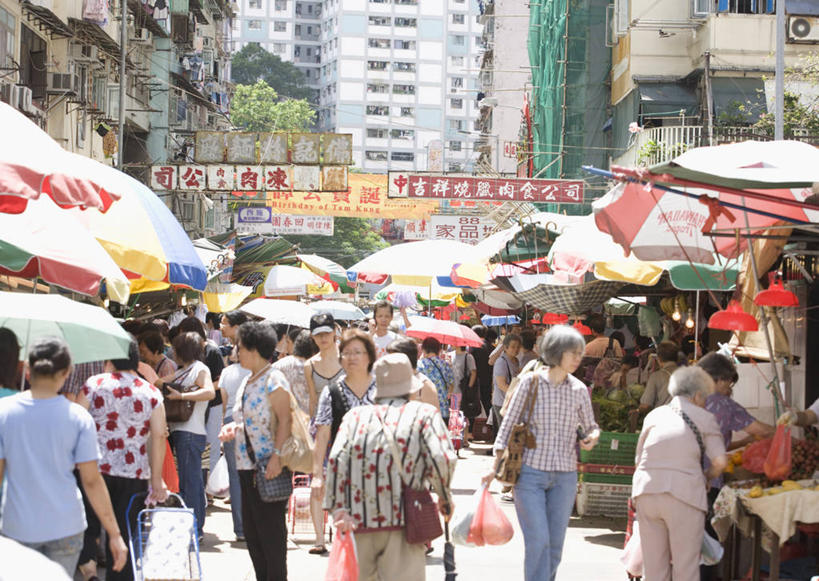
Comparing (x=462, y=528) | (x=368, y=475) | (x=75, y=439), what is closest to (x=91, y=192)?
(x=75, y=439)

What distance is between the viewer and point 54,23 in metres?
21.3

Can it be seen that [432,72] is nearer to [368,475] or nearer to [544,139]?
[544,139]

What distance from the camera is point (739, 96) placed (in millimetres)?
25531

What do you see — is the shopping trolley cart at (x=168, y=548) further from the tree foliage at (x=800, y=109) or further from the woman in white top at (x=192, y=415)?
the tree foliage at (x=800, y=109)

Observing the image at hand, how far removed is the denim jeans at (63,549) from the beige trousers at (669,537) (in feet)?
10.6

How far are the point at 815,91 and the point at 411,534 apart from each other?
63.7 feet

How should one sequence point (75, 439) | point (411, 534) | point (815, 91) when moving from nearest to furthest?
point (75, 439), point (411, 534), point (815, 91)

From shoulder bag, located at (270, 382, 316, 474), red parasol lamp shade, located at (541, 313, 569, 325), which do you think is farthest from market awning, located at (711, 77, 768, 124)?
shoulder bag, located at (270, 382, 316, 474)

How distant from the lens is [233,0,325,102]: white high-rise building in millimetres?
143375

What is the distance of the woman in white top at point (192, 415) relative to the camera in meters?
8.95

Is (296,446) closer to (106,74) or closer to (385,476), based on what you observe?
(385,476)

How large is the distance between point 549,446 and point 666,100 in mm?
21245

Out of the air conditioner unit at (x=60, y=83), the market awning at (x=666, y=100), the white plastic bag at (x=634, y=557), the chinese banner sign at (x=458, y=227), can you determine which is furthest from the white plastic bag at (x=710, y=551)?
the chinese banner sign at (x=458, y=227)

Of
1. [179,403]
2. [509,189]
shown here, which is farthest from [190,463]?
[509,189]
